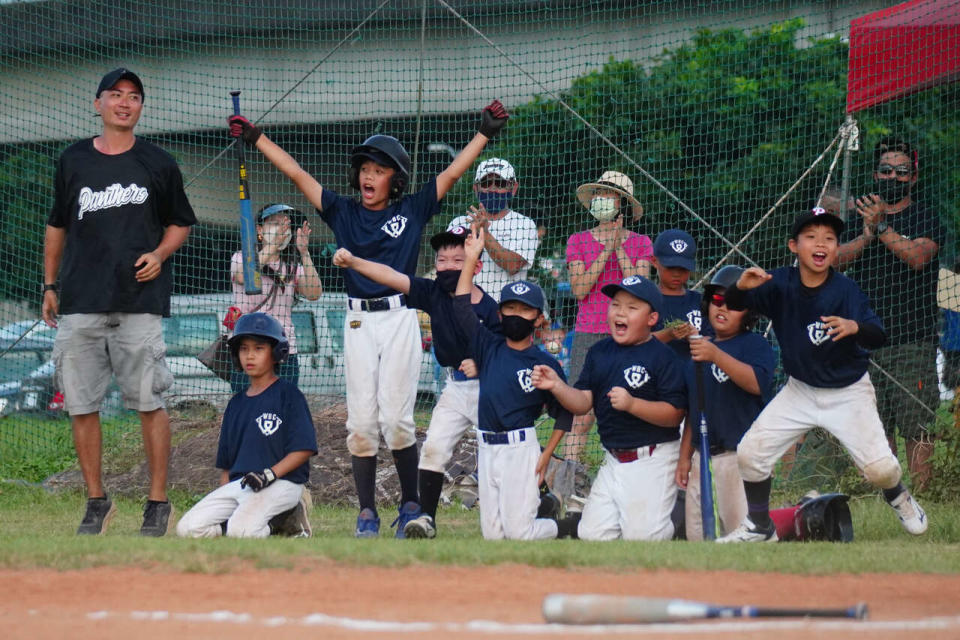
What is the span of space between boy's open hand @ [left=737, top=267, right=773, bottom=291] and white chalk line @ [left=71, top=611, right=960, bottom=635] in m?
2.33

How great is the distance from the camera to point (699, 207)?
46.3 feet

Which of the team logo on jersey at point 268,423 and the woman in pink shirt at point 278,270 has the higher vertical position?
the woman in pink shirt at point 278,270

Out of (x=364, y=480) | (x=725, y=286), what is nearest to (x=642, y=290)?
(x=725, y=286)

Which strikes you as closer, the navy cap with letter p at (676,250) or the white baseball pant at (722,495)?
the white baseball pant at (722,495)

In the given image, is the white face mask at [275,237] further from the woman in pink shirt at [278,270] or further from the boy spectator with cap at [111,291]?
the boy spectator with cap at [111,291]

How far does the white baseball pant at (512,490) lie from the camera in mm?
6203

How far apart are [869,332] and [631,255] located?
2229mm

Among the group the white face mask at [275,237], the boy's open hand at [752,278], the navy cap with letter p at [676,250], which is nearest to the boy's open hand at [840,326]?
the boy's open hand at [752,278]

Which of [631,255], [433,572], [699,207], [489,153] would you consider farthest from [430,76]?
[433,572]

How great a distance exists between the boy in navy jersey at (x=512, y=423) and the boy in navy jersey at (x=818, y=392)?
3.25 feet

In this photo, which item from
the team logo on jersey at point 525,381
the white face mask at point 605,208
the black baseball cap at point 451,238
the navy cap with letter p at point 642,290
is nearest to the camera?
the navy cap with letter p at point 642,290

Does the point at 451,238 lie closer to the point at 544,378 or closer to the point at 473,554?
the point at 544,378

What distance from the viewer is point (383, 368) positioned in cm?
633

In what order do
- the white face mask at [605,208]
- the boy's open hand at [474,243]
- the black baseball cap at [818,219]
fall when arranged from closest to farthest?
the black baseball cap at [818,219], the boy's open hand at [474,243], the white face mask at [605,208]
